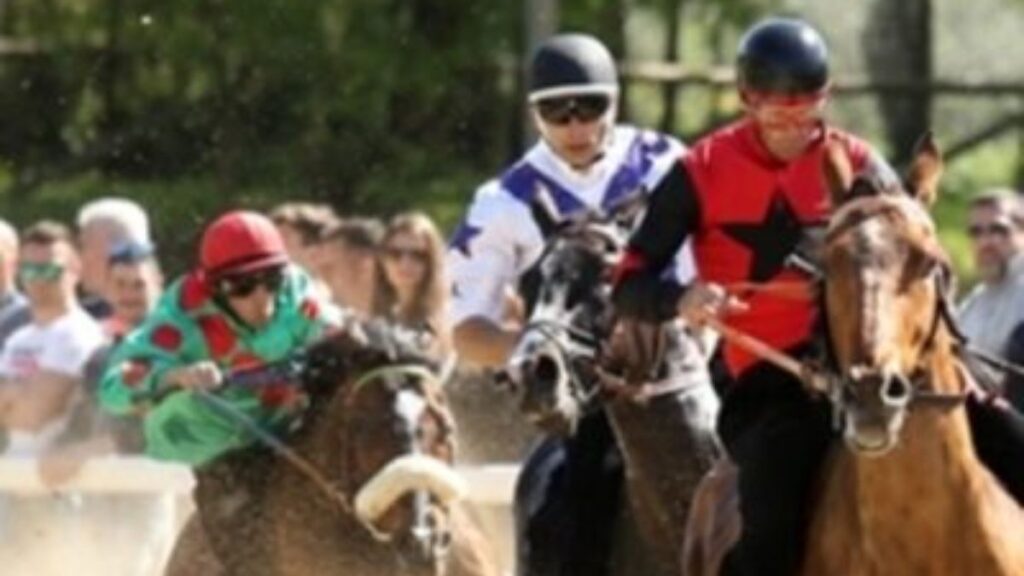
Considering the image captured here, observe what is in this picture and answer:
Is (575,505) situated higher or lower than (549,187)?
lower

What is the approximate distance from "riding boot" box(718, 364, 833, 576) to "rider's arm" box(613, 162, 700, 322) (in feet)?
1.23

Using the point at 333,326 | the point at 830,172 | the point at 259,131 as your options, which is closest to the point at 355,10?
the point at 259,131

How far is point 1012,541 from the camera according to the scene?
31.0ft

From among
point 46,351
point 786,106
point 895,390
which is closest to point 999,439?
point 786,106

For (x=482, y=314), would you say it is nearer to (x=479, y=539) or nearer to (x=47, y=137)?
(x=479, y=539)

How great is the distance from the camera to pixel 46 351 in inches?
620

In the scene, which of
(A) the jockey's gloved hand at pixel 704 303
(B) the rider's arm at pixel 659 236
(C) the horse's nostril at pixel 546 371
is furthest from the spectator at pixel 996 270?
(A) the jockey's gloved hand at pixel 704 303

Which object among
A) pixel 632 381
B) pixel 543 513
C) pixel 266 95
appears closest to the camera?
pixel 632 381

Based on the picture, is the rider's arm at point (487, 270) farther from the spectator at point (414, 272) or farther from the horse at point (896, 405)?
the horse at point (896, 405)

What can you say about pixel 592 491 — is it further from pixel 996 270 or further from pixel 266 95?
pixel 266 95

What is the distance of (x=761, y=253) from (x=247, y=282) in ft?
9.70

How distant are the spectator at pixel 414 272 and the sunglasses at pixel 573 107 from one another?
9.15 ft

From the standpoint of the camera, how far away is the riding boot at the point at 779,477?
380 inches

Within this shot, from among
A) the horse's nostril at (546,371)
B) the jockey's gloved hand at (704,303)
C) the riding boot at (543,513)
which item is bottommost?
the riding boot at (543,513)
